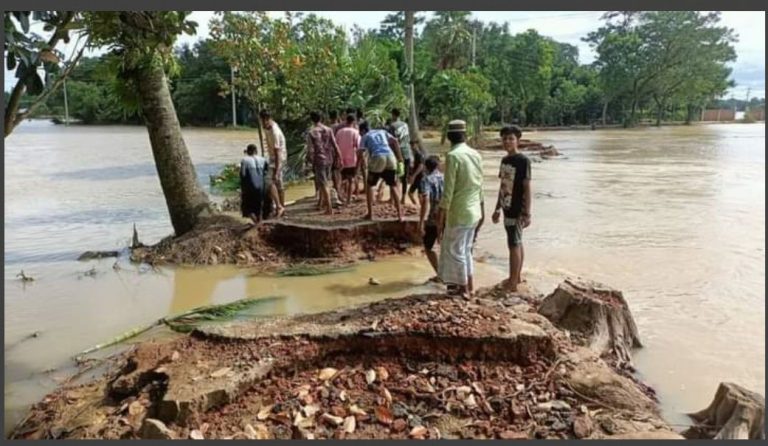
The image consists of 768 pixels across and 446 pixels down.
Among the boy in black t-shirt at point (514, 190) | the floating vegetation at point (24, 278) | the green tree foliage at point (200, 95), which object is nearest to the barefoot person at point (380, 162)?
the boy in black t-shirt at point (514, 190)

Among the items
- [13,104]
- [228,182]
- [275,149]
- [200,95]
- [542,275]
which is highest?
[200,95]

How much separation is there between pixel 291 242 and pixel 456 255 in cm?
387

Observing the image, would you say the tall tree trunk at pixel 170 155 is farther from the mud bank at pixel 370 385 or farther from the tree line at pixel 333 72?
the mud bank at pixel 370 385

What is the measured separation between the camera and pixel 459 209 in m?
5.51

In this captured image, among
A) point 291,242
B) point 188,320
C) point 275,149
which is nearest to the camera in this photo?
point 188,320

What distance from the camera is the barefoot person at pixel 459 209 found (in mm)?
5395

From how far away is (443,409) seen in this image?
3918 mm

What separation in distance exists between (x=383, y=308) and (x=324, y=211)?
5065 mm

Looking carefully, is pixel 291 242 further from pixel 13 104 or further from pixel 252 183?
pixel 13 104

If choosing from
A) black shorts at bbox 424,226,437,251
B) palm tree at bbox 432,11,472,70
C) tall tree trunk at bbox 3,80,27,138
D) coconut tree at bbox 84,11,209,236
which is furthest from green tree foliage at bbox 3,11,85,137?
palm tree at bbox 432,11,472,70

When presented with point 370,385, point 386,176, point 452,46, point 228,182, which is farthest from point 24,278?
point 452,46

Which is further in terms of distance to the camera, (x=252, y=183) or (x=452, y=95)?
(x=452, y=95)

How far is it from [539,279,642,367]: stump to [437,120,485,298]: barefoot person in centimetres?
77

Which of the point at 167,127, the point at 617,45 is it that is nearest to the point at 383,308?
the point at 167,127
